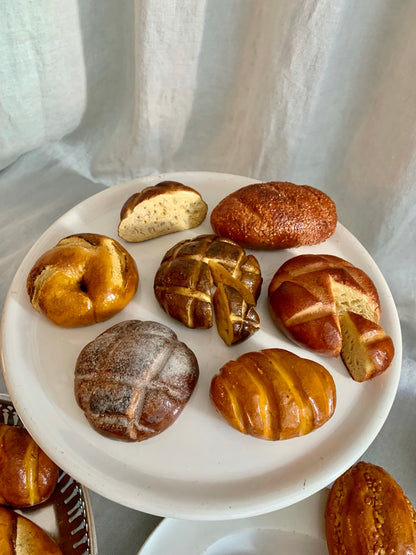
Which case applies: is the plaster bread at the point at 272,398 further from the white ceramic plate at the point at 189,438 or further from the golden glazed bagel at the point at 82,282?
the golden glazed bagel at the point at 82,282

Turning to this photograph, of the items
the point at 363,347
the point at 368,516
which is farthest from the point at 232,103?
the point at 368,516

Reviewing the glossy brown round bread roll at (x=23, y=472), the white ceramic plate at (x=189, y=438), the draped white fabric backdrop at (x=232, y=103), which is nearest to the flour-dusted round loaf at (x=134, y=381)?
the white ceramic plate at (x=189, y=438)

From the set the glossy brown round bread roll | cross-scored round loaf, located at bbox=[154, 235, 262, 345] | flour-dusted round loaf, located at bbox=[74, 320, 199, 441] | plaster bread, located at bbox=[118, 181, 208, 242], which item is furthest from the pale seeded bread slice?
the glossy brown round bread roll

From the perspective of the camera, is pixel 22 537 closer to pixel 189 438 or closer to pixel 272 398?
pixel 189 438

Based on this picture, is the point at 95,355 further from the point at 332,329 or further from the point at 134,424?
the point at 332,329

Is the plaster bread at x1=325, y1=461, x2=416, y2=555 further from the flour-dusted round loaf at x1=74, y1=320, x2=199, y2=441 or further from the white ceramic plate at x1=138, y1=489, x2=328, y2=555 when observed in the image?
the flour-dusted round loaf at x1=74, y1=320, x2=199, y2=441

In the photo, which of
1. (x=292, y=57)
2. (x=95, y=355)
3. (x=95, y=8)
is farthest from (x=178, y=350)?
(x=95, y=8)
